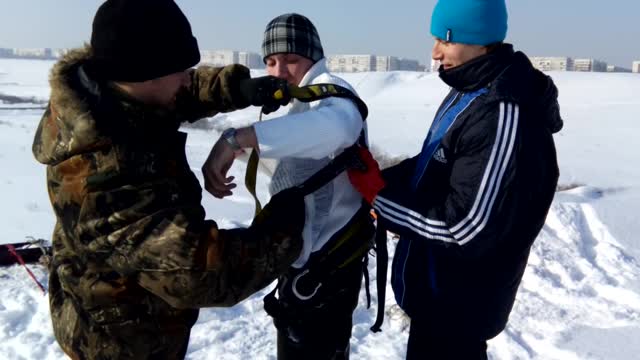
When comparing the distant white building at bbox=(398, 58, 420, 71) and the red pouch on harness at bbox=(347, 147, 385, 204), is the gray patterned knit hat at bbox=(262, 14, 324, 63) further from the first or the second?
the distant white building at bbox=(398, 58, 420, 71)

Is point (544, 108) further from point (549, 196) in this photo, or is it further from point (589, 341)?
point (589, 341)

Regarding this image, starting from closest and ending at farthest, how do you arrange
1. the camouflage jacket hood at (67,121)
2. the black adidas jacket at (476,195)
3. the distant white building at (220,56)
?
the camouflage jacket hood at (67,121) → the black adidas jacket at (476,195) → the distant white building at (220,56)

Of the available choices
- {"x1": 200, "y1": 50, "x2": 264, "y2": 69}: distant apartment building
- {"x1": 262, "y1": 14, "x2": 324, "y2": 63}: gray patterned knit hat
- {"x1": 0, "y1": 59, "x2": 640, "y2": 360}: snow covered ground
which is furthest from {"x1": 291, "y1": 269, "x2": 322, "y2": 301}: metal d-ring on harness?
{"x1": 200, "y1": 50, "x2": 264, "y2": 69}: distant apartment building

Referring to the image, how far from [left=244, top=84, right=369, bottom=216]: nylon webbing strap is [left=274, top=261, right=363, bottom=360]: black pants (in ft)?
1.57

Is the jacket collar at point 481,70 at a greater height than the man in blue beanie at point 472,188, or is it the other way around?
the jacket collar at point 481,70

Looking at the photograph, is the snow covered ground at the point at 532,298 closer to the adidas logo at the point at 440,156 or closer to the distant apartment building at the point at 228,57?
the adidas logo at the point at 440,156

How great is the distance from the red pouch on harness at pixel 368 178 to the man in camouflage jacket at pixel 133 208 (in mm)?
→ 384

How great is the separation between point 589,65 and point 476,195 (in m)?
98.2

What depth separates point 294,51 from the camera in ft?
6.75

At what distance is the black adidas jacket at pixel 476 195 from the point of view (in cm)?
174

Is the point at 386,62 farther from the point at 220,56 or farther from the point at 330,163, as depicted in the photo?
the point at 330,163

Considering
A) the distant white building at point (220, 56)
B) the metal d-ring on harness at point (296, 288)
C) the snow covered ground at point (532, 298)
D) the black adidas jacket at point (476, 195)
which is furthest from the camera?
the distant white building at point (220, 56)

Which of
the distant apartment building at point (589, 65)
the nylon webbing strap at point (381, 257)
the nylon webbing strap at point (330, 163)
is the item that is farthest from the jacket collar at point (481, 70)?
the distant apartment building at point (589, 65)

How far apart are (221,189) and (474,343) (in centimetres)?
119
